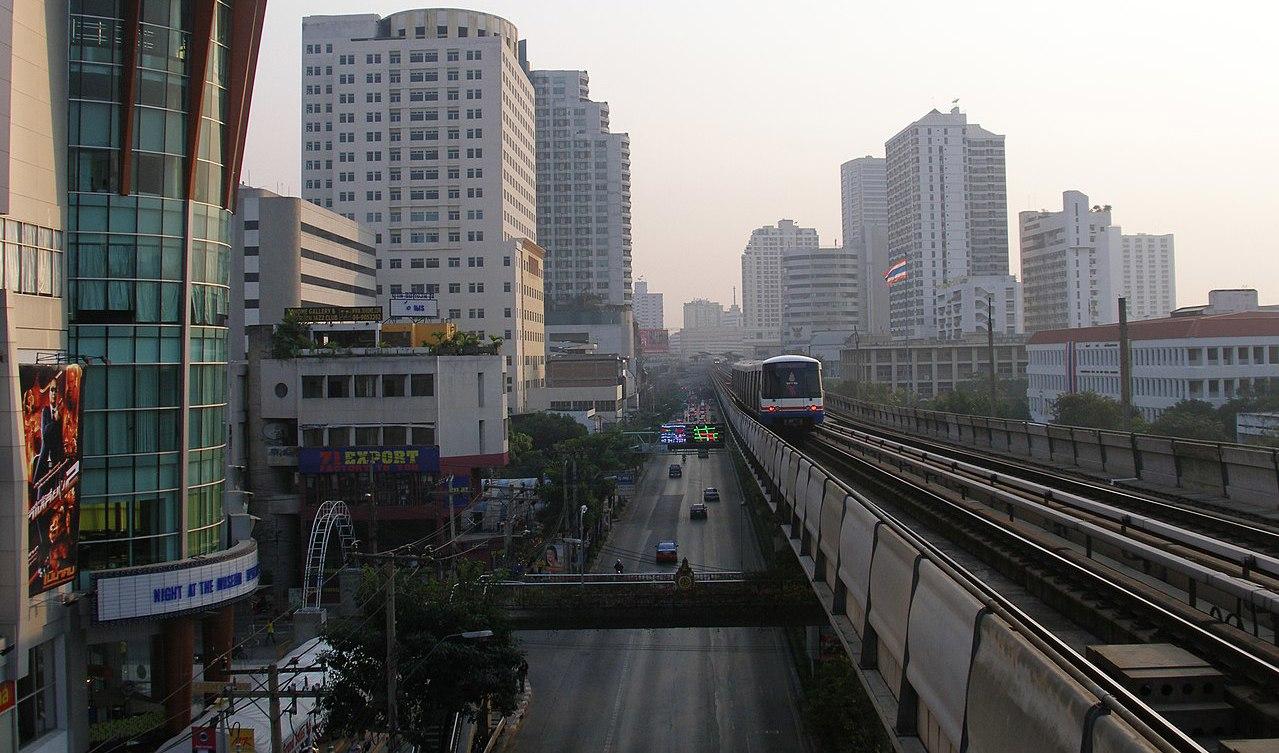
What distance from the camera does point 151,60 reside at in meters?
26.2

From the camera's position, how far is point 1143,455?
73.3 feet

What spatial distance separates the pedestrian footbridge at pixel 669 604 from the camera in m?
24.7

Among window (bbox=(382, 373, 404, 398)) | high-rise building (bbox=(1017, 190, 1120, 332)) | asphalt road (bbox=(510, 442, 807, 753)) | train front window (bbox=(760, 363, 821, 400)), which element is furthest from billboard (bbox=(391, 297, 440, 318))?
high-rise building (bbox=(1017, 190, 1120, 332))

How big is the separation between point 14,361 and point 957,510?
64.4 ft

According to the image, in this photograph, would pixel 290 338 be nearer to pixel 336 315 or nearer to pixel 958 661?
pixel 336 315

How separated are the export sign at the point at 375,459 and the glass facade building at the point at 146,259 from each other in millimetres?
15817

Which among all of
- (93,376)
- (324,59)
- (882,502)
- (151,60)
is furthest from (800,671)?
(324,59)

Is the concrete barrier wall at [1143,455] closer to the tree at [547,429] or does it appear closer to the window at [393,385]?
the window at [393,385]

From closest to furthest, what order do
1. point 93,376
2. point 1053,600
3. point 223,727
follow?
point 1053,600, point 223,727, point 93,376

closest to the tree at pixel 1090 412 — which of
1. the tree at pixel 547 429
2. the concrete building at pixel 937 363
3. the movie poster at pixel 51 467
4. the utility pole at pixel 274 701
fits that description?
the tree at pixel 547 429

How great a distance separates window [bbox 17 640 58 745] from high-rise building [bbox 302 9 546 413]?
59.8 metres

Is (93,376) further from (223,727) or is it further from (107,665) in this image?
(223,727)

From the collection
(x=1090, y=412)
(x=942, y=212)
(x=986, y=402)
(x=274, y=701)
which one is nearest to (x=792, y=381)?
(x=1090, y=412)

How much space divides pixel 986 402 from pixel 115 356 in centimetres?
6000
